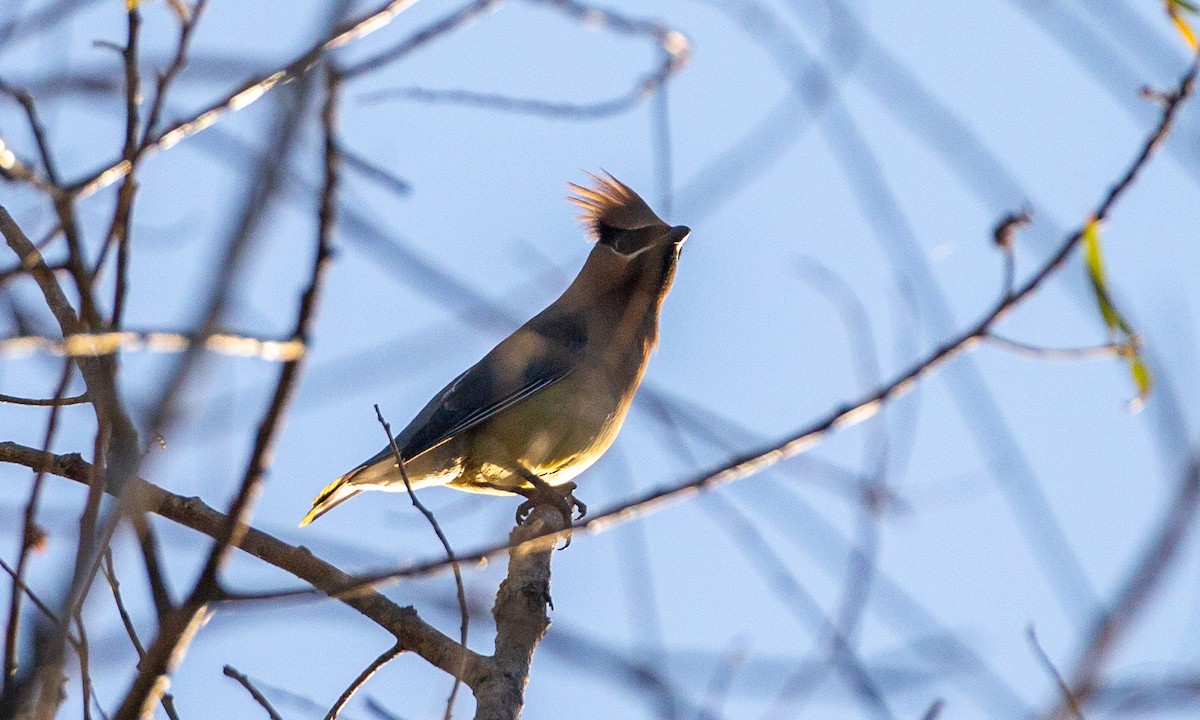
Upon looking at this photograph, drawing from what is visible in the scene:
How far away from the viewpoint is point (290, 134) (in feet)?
4.76

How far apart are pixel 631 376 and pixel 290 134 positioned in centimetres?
450

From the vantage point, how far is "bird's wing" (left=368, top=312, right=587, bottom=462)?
5707 mm

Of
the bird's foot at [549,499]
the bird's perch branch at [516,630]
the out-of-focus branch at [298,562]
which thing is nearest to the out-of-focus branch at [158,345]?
the bird's perch branch at [516,630]

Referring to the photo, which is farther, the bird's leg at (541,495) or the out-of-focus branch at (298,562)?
the bird's leg at (541,495)

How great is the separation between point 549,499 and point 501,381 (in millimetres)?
686

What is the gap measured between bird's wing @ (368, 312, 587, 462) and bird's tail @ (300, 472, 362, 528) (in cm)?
21

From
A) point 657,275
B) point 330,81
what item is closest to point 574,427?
point 657,275

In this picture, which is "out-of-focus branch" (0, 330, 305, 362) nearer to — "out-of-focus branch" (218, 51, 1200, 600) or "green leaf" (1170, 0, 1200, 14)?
"out-of-focus branch" (218, 51, 1200, 600)

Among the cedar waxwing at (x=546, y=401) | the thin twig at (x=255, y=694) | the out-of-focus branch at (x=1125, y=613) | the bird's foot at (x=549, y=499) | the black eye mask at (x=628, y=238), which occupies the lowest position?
the out-of-focus branch at (x=1125, y=613)

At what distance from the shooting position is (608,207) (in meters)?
6.62

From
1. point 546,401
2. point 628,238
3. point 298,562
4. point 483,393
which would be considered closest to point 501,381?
point 483,393

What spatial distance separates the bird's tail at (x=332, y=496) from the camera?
557 centimetres

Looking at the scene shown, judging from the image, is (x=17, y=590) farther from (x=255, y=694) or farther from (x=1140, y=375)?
(x=1140, y=375)

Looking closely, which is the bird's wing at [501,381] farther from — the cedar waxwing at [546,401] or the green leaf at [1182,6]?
the green leaf at [1182,6]
